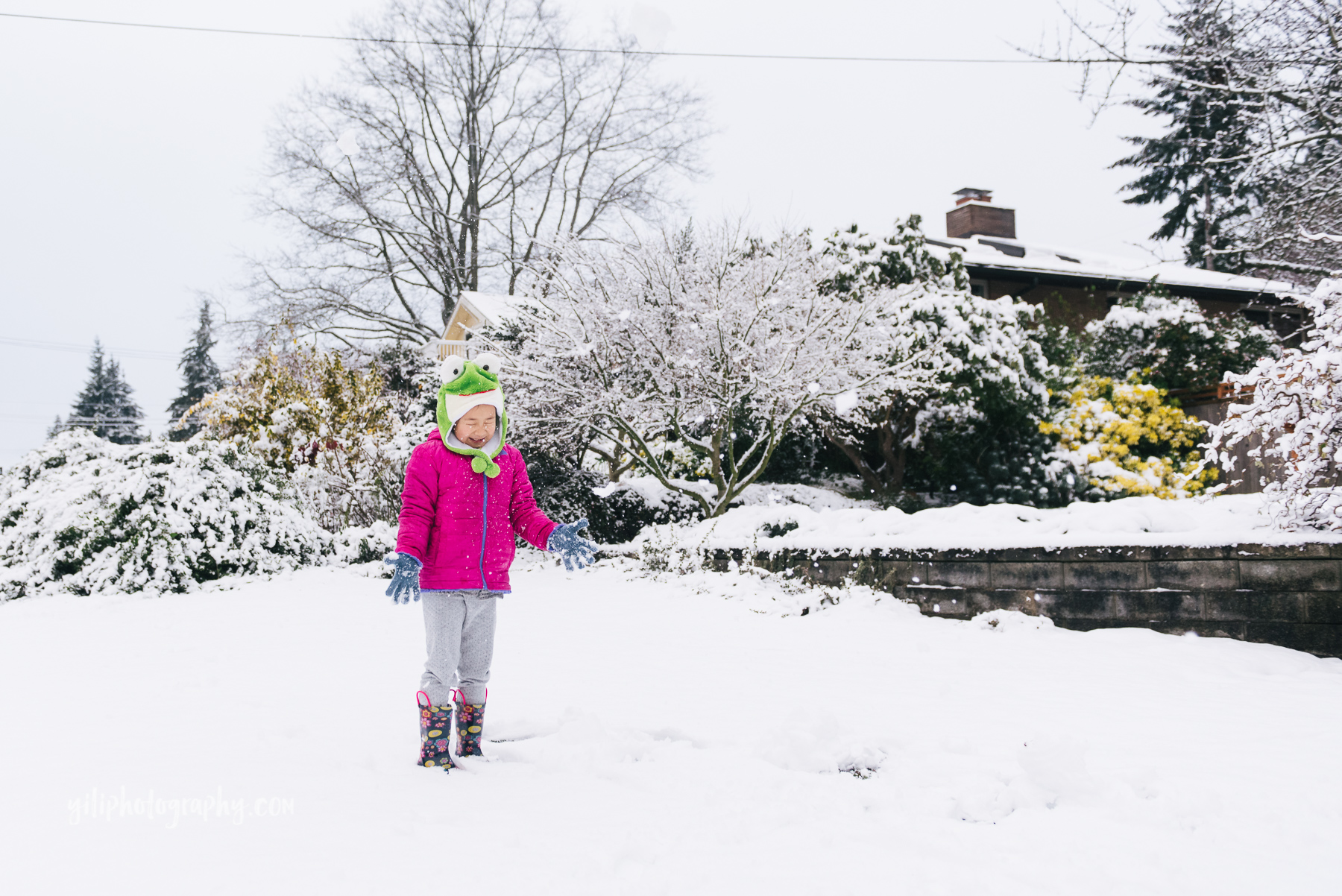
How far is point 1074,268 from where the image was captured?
20.9 meters

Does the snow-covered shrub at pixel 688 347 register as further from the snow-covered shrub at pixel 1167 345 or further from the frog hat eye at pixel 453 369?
the snow-covered shrub at pixel 1167 345

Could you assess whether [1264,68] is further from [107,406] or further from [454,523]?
[107,406]

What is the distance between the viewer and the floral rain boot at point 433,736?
9.56 feet

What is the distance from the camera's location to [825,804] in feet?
8.43

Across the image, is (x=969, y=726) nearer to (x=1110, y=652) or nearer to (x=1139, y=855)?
(x=1139, y=855)

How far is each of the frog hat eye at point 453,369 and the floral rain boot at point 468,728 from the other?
1252 millimetres

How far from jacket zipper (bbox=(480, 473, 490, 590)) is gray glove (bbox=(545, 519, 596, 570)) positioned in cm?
33

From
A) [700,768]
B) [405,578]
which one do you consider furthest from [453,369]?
[700,768]

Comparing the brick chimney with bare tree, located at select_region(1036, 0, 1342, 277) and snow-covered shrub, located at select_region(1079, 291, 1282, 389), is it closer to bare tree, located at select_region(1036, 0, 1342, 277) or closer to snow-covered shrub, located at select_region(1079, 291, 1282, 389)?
snow-covered shrub, located at select_region(1079, 291, 1282, 389)

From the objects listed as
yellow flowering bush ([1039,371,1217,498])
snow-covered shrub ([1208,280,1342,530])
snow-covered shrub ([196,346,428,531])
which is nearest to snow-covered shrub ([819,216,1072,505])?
yellow flowering bush ([1039,371,1217,498])

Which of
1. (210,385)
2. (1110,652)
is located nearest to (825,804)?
(1110,652)

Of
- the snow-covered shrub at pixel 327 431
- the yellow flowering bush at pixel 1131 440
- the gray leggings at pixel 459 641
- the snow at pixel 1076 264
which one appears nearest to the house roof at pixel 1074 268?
the snow at pixel 1076 264

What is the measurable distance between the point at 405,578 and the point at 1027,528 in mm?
4272

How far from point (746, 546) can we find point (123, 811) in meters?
5.00
